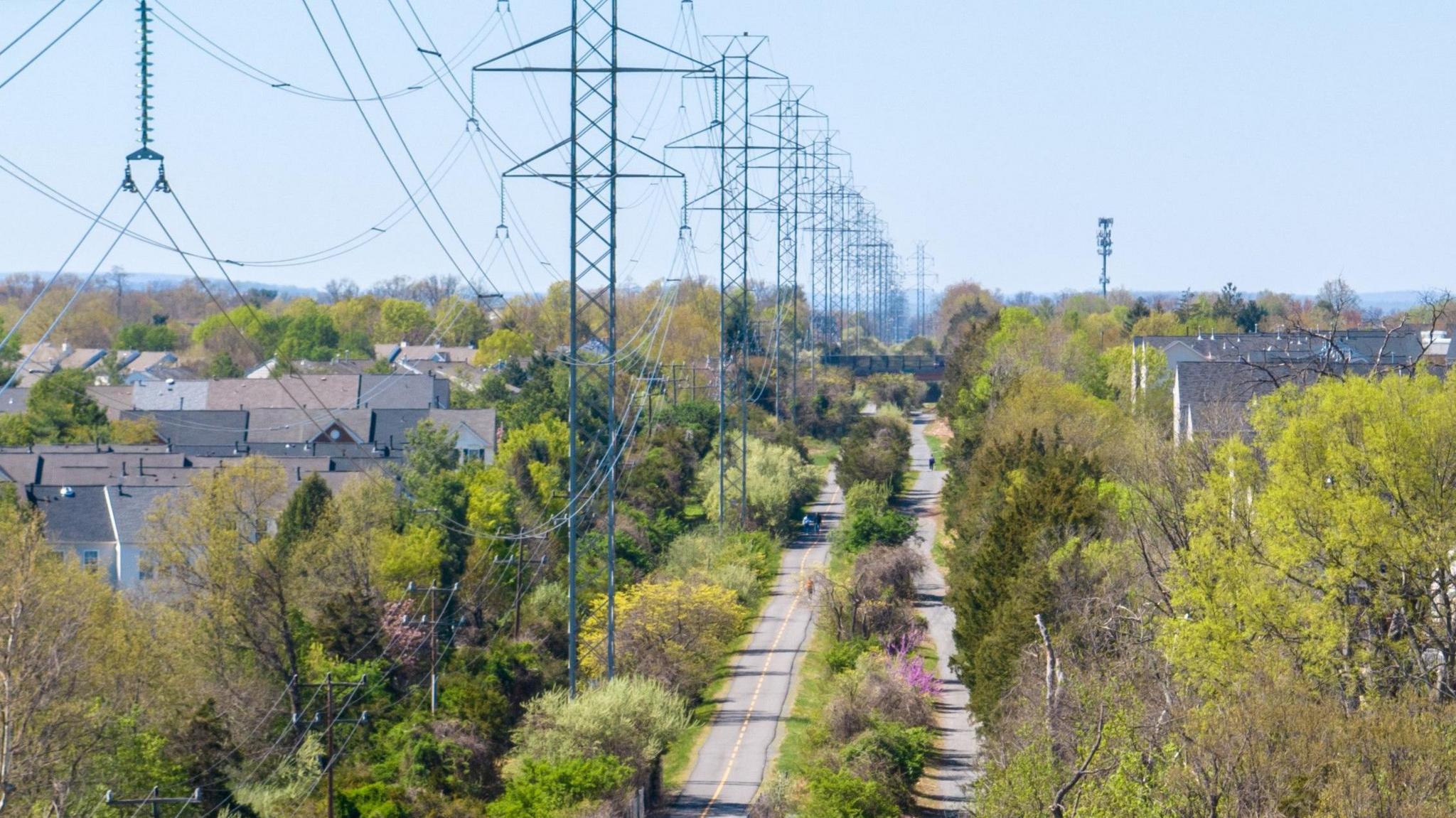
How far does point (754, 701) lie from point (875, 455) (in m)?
32.2

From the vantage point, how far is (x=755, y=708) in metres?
44.0

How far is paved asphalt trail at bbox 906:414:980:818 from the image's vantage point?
37031 millimetres

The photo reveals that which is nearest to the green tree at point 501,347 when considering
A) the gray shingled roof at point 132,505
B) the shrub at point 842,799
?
the gray shingled roof at point 132,505

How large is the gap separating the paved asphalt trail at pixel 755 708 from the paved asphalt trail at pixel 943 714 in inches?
140

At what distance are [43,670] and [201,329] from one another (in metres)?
135

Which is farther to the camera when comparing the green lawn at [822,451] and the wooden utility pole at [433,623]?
the green lawn at [822,451]

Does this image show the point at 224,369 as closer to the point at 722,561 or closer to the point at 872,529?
the point at 722,561

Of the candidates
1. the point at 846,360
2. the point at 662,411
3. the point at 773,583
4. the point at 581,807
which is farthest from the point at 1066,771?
the point at 846,360

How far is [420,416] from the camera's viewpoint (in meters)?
81.1

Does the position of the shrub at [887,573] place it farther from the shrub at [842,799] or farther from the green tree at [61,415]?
the green tree at [61,415]

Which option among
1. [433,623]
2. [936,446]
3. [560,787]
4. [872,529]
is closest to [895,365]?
[936,446]

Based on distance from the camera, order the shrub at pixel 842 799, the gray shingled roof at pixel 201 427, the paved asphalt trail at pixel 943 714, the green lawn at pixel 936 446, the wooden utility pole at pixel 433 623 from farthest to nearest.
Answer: the green lawn at pixel 936 446
the gray shingled roof at pixel 201 427
the wooden utility pole at pixel 433 623
the paved asphalt trail at pixel 943 714
the shrub at pixel 842 799

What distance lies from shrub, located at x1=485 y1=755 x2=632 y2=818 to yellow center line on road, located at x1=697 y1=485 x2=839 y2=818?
304 cm

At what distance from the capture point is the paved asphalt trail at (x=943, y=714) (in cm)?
3703
